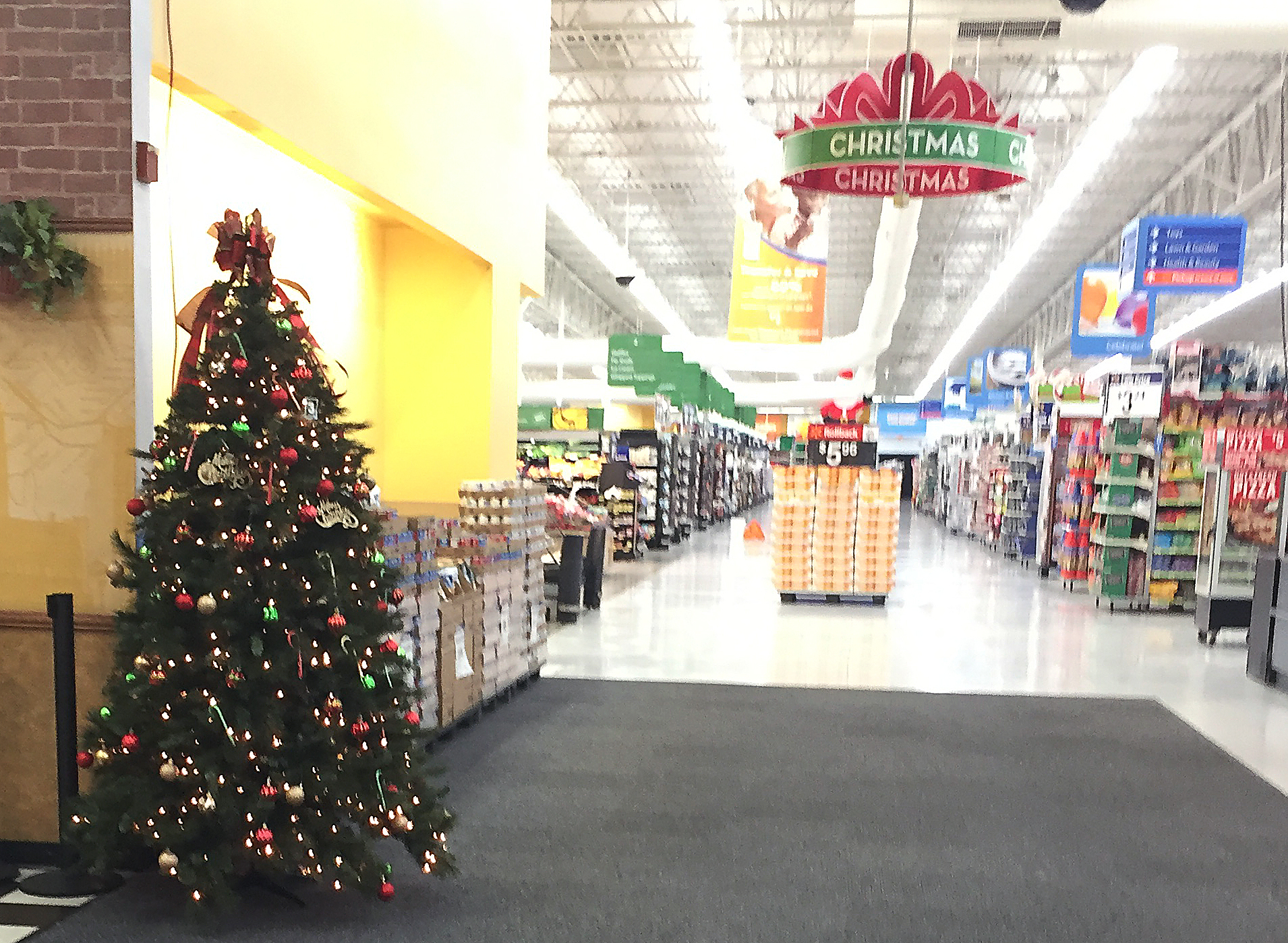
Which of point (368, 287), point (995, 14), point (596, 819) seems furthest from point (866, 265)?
point (596, 819)

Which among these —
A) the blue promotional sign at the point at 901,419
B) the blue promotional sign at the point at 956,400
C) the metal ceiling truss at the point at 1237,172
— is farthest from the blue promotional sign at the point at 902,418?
the metal ceiling truss at the point at 1237,172

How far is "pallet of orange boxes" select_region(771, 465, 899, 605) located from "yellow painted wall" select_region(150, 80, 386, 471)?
493 cm

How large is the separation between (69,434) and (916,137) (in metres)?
4.46

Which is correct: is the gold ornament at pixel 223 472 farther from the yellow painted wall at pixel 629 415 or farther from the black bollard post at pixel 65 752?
the yellow painted wall at pixel 629 415

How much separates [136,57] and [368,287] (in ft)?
10.1

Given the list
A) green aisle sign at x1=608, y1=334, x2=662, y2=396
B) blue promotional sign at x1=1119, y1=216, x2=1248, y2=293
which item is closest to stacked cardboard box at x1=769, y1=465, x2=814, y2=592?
blue promotional sign at x1=1119, y1=216, x2=1248, y2=293

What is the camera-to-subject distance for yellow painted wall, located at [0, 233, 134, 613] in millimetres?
3234

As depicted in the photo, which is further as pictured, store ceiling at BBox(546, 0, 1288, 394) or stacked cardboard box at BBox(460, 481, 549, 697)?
store ceiling at BBox(546, 0, 1288, 394)

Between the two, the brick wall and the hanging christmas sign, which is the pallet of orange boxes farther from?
the brick wall

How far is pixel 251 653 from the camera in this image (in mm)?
2941

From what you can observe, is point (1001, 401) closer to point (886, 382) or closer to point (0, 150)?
point (0, 150)

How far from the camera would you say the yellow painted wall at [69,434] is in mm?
3234

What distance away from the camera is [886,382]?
42.5 metres

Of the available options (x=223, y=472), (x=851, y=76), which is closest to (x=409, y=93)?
(x=223, y=472)
